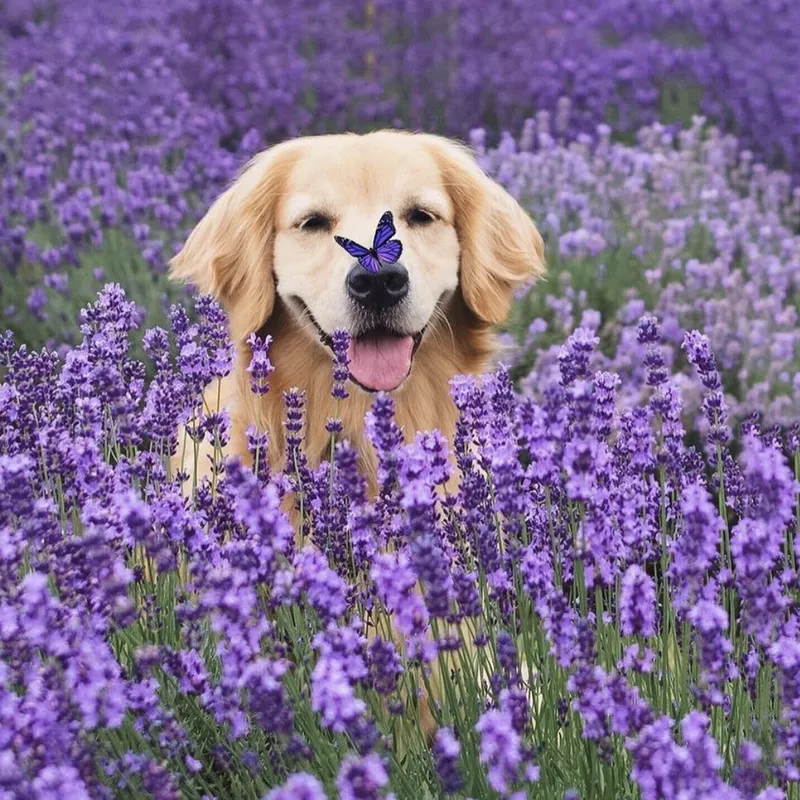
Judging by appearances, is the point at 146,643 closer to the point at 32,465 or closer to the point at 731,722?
the point at 32,465

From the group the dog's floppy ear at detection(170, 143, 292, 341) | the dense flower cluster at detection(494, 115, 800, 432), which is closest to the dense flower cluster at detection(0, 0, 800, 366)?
the dense flower cluster at detection(494, 115, 800, 432)

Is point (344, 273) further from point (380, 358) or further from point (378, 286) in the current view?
point (380, 358)

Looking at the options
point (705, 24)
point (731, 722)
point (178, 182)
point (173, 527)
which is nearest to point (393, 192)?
point (173, 527)

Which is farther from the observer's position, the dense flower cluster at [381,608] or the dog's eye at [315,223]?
the dog's eye at [315,223]

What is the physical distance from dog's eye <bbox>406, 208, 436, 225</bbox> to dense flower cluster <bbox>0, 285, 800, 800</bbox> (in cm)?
86

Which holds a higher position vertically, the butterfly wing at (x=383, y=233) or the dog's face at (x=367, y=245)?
the butterfly wing at (x=383, y=233)

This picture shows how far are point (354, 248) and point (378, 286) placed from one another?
0.40 ft

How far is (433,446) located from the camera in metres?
1.98

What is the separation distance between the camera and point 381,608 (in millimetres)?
2191

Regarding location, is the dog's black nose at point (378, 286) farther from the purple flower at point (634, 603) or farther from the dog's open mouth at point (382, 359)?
the purple flower at point (634, 603)

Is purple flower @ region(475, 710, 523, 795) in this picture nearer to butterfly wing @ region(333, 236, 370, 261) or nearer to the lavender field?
the lavender field

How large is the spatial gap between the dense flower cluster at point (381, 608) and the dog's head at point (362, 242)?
0.56m

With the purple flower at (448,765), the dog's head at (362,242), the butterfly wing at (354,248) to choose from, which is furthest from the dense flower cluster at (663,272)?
the purple flower at (448,765)

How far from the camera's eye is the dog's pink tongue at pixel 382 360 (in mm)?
3037
